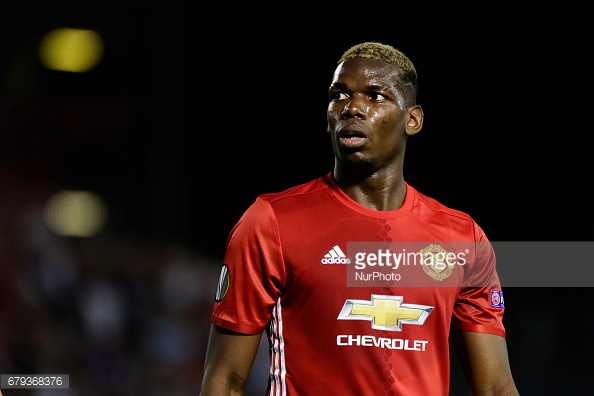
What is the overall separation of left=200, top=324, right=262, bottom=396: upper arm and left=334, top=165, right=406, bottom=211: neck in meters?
0.53

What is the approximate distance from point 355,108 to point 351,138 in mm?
88

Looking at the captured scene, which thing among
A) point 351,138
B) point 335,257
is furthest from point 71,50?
point 335,257

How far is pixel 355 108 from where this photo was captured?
2.47 metres

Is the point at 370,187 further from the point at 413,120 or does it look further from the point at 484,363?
the point at 484,363

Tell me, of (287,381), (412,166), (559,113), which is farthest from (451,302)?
(559,113)

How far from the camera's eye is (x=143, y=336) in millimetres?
5602

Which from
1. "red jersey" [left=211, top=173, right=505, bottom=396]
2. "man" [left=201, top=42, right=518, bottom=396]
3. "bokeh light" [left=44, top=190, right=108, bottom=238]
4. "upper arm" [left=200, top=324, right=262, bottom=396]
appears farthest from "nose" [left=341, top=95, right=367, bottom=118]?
"bokeh light" [left=44, top=190, right=108, bottom=238]

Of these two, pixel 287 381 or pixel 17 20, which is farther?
pixel 17 20

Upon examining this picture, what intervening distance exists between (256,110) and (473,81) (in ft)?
5.86

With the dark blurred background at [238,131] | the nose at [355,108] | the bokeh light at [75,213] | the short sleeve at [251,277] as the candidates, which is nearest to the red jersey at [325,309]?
the short sleeve at [251,277]

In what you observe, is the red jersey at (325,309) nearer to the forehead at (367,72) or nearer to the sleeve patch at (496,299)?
the sleeve patch at (496,299)

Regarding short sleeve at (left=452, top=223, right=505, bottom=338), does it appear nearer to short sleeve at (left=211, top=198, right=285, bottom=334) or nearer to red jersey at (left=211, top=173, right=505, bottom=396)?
red jersey at (left=211, top=173, right=505, bottom=396)

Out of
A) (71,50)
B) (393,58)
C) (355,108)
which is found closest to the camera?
(355,108)

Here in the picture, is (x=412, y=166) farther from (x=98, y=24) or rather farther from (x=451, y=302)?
(x=451, y=302)
